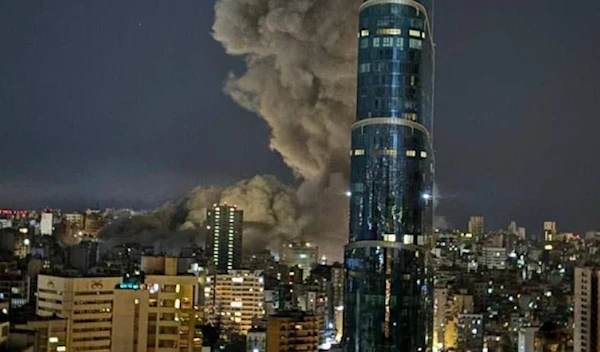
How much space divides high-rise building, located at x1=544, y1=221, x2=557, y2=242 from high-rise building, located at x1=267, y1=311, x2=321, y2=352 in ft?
5.16

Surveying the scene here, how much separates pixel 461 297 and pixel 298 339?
1050 millimetres

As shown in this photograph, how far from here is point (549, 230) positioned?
502 cm

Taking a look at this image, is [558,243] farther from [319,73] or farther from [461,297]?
[319,73]

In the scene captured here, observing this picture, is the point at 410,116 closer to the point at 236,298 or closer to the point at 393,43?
the point at 393,43

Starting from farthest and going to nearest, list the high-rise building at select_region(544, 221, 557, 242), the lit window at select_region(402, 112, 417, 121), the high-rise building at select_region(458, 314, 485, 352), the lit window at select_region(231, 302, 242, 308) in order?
the lit window at select_region(231, 302, 242, 308)
the high-rise building at select_region(458, 314, 485, 352)
the lit window at select_region(402, 112, 417, 121)
the high-rise building at select_region(544, 221, 557, 242)

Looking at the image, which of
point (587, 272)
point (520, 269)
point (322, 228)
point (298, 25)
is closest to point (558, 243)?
point (587, 272)

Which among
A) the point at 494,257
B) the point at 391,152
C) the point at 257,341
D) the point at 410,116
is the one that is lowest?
the point at 257,341

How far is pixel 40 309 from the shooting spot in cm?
513

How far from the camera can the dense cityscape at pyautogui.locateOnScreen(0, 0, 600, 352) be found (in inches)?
198

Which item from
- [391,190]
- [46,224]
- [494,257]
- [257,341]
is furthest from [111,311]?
[494,257]

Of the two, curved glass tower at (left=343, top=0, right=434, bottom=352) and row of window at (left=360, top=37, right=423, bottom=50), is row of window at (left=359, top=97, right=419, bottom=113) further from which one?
row of window at (left=360, top=37, right=423, bottom=50)

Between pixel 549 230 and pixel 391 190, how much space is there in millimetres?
828

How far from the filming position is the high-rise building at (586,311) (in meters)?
5.10

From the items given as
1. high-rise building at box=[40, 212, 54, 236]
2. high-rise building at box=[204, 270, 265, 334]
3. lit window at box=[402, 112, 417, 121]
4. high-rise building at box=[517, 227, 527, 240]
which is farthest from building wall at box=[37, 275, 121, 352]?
high-rise building at box=[517, 227, 527, 240]
